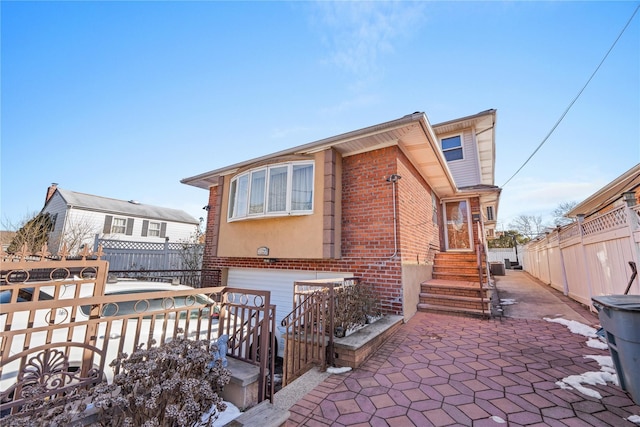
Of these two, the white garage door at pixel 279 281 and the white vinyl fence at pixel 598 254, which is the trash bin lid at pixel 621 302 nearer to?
the white vinyl fence at pixel 598 254

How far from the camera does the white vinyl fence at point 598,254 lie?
4759 mm

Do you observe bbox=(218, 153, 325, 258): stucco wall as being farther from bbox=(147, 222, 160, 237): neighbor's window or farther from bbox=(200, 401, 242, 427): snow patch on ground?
bbox=(147, 222, 160, 237): neighbor's window

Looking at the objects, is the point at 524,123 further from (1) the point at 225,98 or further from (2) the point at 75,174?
(2) the point at 75,174

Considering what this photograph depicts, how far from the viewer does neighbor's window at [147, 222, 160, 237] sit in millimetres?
20570

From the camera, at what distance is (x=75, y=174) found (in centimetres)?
1764

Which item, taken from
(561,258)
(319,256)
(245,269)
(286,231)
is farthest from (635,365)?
(561,258)

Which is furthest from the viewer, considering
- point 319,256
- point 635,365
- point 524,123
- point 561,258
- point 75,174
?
point 75,174

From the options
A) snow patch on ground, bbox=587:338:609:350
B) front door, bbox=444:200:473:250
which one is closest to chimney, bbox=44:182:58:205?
front door, bbox=444:200:473:250

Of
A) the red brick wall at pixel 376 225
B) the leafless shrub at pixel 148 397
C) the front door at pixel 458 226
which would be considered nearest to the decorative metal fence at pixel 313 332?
the leafless shrub at pixel 148 397

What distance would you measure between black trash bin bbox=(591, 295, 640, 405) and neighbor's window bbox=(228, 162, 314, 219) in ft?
15.9

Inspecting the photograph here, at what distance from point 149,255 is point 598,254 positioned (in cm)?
1525

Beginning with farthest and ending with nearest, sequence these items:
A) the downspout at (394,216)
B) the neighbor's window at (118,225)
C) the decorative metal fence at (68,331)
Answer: the neighbor's window at (118,225) → the downspout at (394,216) → the decorative metal fence at (68,331)

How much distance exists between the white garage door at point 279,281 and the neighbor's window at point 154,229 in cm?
1702

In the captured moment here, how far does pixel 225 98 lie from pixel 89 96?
3755mm
